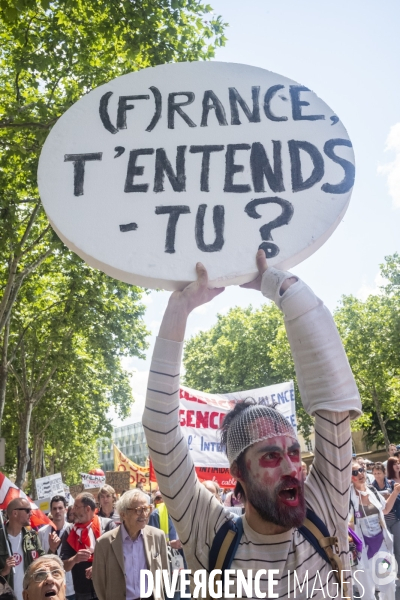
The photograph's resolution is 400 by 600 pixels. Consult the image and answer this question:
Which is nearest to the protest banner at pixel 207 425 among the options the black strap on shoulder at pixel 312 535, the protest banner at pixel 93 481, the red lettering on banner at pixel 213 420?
the red lettering on banner at pixel 213 420

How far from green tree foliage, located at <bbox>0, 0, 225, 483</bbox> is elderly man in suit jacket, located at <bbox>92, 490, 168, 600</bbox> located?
4745 mm

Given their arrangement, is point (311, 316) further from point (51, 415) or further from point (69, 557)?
point (51, 415)

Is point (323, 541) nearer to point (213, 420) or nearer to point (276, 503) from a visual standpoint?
point (276, 503)

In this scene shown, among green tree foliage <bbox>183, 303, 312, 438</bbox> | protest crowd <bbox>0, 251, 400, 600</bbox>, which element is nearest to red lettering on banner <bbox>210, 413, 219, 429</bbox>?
protest crowd <bbox>0, 251, 400, 600</bbox>

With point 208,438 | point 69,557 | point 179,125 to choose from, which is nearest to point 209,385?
point 208,438

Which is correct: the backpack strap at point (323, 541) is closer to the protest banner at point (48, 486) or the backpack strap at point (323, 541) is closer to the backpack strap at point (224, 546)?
the backpack strap at point (224, 546)

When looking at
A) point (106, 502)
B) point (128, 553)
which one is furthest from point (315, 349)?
point (106, 502)

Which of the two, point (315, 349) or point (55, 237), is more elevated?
point (55, 237)

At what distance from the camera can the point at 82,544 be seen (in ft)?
19.7

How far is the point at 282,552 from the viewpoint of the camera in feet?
5.81

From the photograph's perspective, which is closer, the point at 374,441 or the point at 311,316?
the point at 311,316

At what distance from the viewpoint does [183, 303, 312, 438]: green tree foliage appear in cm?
3766

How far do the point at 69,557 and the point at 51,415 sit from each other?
22403 millimetres

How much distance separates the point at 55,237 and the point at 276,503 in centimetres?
1024
